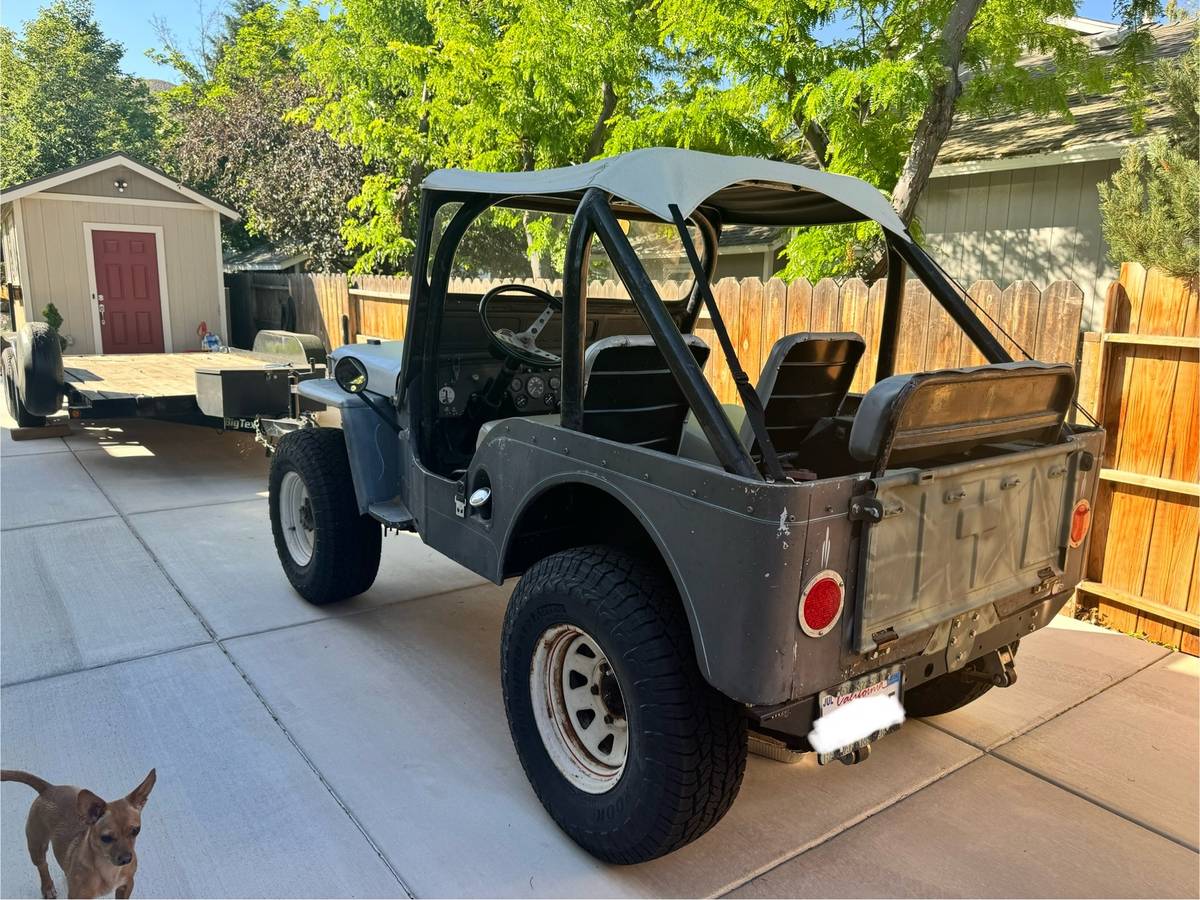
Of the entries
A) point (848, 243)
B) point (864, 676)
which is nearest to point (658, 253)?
point (864, 676)

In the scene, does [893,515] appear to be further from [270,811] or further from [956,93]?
[956,93]

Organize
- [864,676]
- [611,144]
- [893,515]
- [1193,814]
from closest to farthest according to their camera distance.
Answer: [893,515], [864,676], [1193,814], [611,144]

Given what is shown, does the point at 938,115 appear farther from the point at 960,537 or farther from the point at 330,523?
the point at 330,523

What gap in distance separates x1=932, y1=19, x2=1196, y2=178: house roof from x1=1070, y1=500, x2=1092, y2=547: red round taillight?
22.5 feet

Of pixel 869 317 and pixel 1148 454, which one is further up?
pixel 869 317

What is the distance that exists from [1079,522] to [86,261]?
1443 cm

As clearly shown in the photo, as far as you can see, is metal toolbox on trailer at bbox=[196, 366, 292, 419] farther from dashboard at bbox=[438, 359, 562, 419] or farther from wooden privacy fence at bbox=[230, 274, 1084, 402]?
dashboard at bbox=[438, 359, 562, 419]

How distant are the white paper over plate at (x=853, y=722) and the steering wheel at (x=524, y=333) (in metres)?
2.06

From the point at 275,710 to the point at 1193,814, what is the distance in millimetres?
3401

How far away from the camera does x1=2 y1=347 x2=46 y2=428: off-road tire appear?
7.88m

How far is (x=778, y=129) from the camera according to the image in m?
7.38

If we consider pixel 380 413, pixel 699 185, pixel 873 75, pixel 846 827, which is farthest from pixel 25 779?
pixel 873 75

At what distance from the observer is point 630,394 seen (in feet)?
9.34

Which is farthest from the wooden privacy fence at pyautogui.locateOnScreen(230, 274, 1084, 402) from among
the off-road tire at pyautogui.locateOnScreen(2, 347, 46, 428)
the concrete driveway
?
the off-road tire at pyautogui.locateOnScreen(2, 347, 46, 428)
